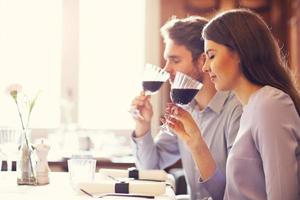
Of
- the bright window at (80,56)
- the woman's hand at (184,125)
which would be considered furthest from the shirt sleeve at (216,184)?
the bright window at (80,56)

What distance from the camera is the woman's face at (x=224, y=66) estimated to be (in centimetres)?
150

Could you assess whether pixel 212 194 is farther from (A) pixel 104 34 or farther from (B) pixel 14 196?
(A) pixel 104 34

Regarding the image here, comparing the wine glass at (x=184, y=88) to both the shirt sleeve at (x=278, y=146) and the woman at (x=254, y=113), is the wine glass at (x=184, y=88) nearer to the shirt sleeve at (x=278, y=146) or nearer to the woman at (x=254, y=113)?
the woman at (x=254, y=113)

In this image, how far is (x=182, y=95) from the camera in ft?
5.65

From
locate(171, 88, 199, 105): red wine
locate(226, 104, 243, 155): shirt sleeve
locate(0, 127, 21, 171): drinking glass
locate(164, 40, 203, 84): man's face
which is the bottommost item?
locate(0, 127, 21, 171): drinking glass

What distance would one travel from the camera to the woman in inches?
51.6

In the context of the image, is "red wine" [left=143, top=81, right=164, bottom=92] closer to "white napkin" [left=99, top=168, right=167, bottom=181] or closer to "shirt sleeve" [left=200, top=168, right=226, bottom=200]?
"white napkin" [left=99, top=168, right=167, bottom=181]

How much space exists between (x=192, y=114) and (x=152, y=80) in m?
0.23

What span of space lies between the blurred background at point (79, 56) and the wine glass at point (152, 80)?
2104mm

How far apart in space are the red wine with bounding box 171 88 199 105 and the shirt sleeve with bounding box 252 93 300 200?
388 mm

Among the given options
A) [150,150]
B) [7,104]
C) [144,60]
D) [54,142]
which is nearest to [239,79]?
[150,150]

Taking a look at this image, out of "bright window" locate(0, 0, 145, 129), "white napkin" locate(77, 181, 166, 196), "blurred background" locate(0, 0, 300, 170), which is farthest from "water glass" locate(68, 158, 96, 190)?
"bright window" locate(0, 0, 145, 129)

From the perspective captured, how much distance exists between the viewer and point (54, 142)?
3596mm

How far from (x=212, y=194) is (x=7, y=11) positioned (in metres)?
3.32
